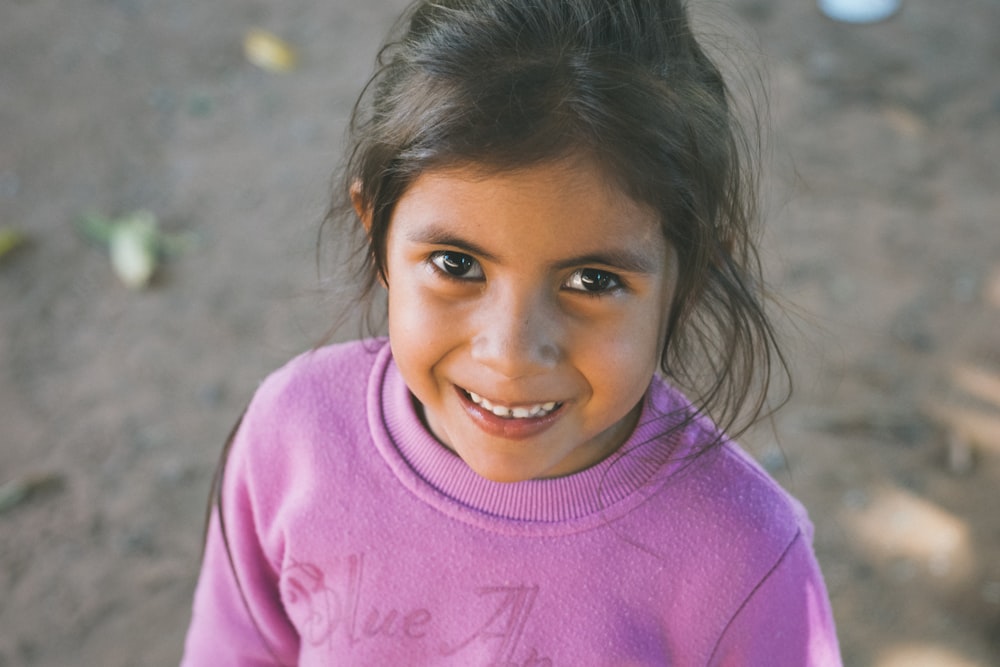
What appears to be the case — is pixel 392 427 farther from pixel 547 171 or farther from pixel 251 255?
pixel 251 255

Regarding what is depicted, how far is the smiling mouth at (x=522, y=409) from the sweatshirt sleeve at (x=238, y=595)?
0.38 m

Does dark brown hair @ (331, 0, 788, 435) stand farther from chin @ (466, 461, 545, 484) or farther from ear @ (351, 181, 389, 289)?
chin @ (466, 461, 545, 484)

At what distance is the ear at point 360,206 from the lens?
1061 millimetres

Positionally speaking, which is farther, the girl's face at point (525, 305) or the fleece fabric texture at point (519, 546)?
the fleece fabric texture at point (519, 546)

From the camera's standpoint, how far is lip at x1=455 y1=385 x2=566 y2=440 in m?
0.98

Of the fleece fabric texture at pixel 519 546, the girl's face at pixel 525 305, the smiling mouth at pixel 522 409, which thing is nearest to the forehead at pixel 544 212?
the girl's face at pixel 525 305

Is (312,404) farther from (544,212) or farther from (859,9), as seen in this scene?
(859,9)

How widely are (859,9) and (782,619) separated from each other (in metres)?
3.29

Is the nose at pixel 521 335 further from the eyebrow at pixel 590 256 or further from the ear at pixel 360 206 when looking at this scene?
the ear at pixel 360 206

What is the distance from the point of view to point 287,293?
9.11ft

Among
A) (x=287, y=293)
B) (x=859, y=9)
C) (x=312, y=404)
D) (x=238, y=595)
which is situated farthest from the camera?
(x=859, y=9)

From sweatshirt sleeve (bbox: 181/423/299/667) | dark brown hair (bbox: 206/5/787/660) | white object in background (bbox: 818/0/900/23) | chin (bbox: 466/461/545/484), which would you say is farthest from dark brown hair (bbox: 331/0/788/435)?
white object in background (bbox: 818/0/900/23)

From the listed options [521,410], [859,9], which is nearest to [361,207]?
[521,410]

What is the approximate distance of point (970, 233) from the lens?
2.95 m
